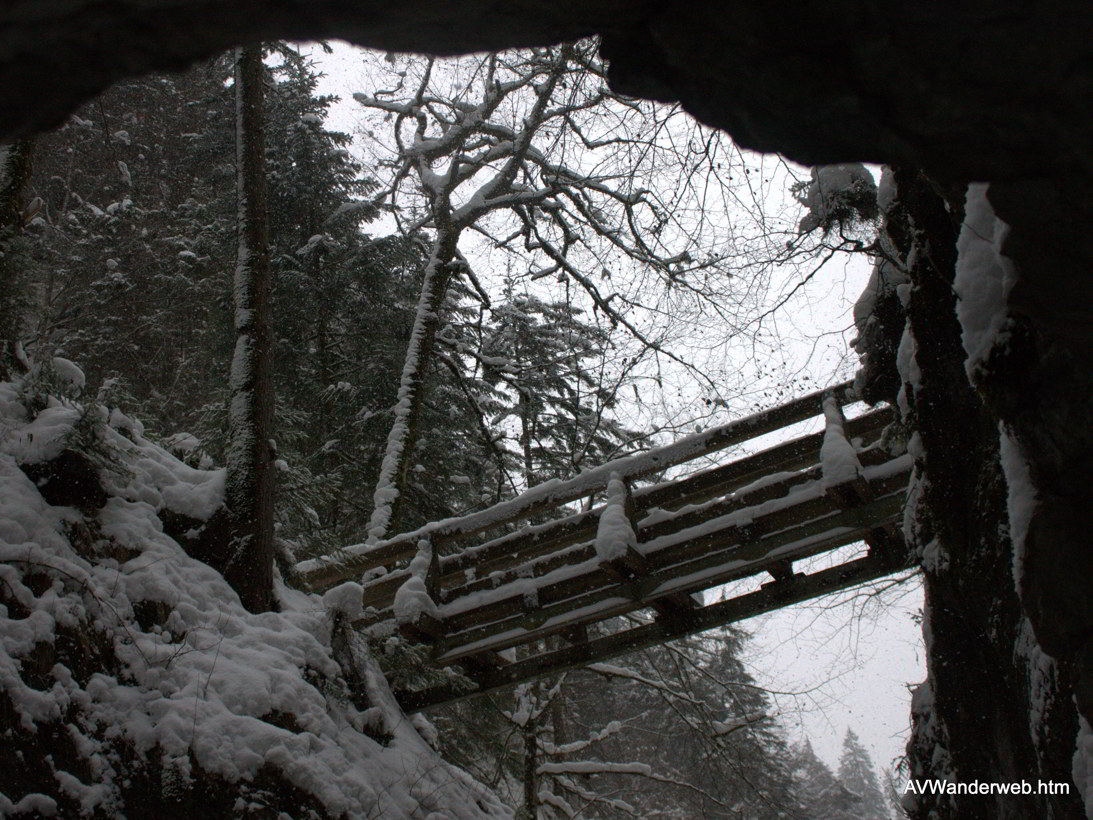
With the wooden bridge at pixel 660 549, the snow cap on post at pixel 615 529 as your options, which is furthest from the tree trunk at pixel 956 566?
the snow cap on post at pixel 615 529

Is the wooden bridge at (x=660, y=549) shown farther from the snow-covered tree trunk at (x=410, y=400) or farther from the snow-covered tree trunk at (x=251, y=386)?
the snow-covered tree trunk at (x=410, y=400)

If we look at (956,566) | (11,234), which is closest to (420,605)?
(956,566)

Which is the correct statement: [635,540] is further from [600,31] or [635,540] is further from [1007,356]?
[600,31]

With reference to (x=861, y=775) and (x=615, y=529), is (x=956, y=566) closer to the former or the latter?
(x=615, y=529)

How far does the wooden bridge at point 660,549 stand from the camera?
543cm

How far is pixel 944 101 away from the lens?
1.87 m

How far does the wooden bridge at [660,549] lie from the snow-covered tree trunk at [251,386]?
803 mm

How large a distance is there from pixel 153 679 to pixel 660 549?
11.6ft

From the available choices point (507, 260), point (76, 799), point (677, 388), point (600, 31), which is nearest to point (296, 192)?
point (507, 260)

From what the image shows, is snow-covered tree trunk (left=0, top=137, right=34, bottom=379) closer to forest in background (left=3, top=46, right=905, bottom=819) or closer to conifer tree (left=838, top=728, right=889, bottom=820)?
forest in background (left=3, top=46, right=905, bottom=819)

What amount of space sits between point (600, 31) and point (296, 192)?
555 inches

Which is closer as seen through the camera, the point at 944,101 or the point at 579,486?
the point at 944,101

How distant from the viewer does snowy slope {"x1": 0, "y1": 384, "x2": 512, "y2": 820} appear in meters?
3.96

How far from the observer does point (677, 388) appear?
37.7ft
